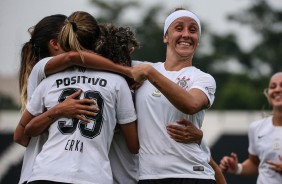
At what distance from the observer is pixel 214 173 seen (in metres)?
6.57

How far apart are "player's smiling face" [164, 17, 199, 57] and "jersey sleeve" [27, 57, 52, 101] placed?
1.04 m

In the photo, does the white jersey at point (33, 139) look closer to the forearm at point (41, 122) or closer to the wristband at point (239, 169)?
the forearm at point (41, 122)

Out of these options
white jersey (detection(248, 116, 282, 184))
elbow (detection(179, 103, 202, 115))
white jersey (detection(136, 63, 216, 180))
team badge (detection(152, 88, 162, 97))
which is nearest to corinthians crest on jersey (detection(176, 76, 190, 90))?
white jersey (detection(136, 63, 216, 180))

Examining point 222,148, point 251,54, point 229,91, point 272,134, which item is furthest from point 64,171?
point 251,54

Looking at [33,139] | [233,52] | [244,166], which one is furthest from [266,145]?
[233,52]

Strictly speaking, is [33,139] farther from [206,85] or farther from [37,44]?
[206,85]

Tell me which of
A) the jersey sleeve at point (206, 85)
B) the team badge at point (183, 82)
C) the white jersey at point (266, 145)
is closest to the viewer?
the jersey sleeve at point (206, 85)

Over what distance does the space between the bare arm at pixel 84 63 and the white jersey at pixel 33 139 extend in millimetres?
96

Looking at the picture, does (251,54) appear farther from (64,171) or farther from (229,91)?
(64,171)

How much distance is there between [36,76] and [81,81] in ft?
1.42

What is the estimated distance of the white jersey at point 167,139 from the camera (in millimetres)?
6359

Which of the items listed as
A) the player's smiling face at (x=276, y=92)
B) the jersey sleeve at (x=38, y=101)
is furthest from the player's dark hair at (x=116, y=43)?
the player's smiling face at (x=276, y=92)

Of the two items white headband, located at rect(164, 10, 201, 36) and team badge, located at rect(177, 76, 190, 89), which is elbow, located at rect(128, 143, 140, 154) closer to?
team badge, located at rect(177, 76, 190, 89)

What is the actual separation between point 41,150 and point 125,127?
70 centimetres
